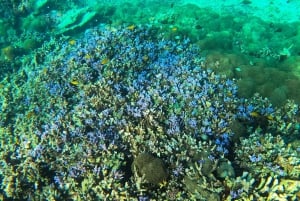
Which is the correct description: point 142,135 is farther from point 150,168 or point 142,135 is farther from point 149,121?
point 150,168

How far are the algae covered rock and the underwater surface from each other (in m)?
0.01

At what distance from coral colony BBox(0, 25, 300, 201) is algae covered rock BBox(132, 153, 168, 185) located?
0.05ft

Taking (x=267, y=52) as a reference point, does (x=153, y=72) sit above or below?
above

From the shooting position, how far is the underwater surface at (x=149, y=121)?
14.2ft

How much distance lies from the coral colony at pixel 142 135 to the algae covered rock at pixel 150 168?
15 mm

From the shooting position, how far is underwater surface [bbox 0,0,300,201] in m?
4.32

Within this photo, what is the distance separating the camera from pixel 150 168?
434cm

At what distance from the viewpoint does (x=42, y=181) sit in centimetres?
488

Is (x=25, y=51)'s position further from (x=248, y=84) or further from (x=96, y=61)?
(x=248, y=84)

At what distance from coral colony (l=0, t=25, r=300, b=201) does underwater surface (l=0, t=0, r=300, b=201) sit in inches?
0.8

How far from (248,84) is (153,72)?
2.26 metres

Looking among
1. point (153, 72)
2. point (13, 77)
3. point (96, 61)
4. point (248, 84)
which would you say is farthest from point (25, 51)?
point (248, 84)

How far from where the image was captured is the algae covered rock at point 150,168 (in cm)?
431

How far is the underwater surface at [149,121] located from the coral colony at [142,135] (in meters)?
0.02
